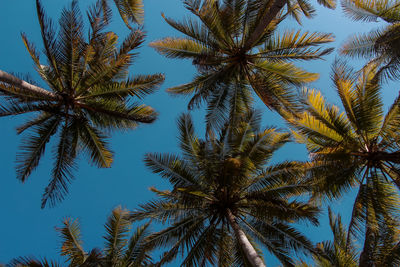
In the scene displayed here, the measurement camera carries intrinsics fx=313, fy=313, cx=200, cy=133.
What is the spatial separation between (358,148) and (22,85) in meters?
9.97

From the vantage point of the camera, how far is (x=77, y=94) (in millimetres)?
10055

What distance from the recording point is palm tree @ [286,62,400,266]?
9273 millimetres

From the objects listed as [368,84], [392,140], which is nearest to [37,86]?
[368,84]

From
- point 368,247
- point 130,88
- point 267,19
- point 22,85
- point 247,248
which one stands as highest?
point 267,19

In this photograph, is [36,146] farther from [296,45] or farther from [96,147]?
[296,45]

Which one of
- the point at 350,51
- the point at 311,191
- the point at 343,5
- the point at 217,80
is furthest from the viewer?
the point at 350,51

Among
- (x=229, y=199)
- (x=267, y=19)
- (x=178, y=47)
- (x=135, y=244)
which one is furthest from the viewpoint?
(x=178, y=47)

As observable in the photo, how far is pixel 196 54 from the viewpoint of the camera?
12.2 meters

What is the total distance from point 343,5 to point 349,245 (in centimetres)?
926

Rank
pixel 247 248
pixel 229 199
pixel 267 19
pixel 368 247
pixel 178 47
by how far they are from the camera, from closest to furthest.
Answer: pixel 247 248
pixel 368 247
pixel 267 19
pixel 229 199
pixel 178 47

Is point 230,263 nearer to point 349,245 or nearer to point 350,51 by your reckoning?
point 349,245

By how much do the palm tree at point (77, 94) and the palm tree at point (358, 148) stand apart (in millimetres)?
5407

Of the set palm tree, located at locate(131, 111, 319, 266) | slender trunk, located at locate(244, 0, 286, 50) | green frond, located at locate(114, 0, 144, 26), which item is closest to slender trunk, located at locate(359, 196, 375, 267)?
palm tree, located at locate(131, 111, 319, 266)

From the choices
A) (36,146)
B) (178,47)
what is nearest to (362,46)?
(178,47)
